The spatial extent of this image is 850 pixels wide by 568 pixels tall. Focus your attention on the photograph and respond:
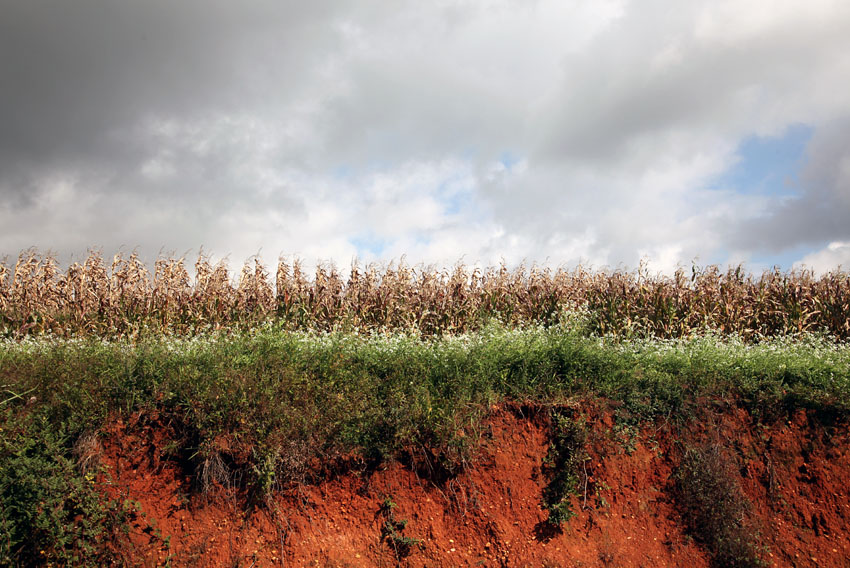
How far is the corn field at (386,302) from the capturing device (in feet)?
41.3

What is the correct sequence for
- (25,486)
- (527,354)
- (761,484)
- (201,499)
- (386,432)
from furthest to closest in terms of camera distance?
(527,354)
(761,484)
(386,432)
(201,499)
(25,486)

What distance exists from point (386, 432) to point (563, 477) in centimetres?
213

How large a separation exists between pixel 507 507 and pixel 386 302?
697cm

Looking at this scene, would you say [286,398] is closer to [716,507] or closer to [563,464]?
[563,464]

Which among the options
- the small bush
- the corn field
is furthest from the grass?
the corn field

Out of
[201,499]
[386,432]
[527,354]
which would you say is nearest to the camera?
[201,499]

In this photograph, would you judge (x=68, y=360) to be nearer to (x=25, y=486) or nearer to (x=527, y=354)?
(x=25, y=486)

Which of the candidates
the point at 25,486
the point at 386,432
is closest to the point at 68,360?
the point at 25,486

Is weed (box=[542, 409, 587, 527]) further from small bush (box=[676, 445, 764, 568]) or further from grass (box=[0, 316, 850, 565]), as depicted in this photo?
small bush (box=[676, 445, 764, 568])

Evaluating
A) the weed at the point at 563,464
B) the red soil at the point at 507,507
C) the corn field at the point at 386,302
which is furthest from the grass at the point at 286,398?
the corn field at the point at 386,302

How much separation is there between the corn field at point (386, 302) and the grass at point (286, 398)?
4245 mm

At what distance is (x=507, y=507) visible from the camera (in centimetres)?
629

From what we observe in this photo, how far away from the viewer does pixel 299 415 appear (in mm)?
6289

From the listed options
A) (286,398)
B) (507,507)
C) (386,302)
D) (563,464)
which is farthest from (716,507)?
(386,302)
